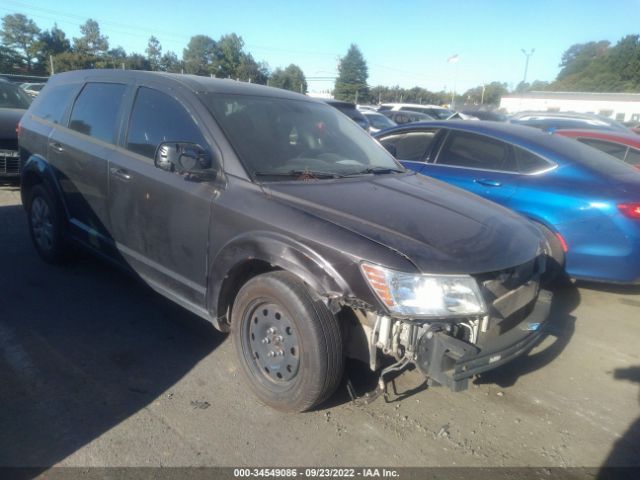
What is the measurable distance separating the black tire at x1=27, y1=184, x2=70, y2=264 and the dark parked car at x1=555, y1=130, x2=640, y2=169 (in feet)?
21.6

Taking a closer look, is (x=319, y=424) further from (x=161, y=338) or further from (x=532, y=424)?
(x=161, y=338)

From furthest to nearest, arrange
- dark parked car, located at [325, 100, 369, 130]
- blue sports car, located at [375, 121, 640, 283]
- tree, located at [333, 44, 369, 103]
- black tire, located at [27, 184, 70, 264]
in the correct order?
tree, located at [333, 44, 369, 103] → dark parked car, located at [325, 100, 369, 130] → black tire, located at [27, 184, 70, 264] → blue sports car, located at [375, 121, 640, 283]

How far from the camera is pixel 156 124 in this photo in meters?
3.51

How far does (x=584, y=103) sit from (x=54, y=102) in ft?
215

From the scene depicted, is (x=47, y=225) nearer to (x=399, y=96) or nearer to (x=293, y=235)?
(x=293, y=235)

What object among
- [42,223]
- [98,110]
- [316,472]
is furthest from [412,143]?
[316,472]

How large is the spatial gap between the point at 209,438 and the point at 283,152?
1823mm

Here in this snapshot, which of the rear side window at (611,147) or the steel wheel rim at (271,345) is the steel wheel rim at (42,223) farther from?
the rear side window at (611,147)

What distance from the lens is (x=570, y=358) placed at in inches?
143

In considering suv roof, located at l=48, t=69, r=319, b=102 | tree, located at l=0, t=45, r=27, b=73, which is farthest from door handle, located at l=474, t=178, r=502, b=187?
tree, located at l=0, t=45, r=27, b=73

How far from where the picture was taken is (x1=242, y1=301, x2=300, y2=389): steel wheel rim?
269 centimetres

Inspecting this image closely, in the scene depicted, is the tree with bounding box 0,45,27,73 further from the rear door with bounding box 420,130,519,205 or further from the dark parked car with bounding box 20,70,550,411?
the rear door with bounding box 420,130,519,205

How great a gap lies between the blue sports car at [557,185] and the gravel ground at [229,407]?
64 cm

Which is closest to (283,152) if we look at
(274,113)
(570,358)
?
(274,113)
